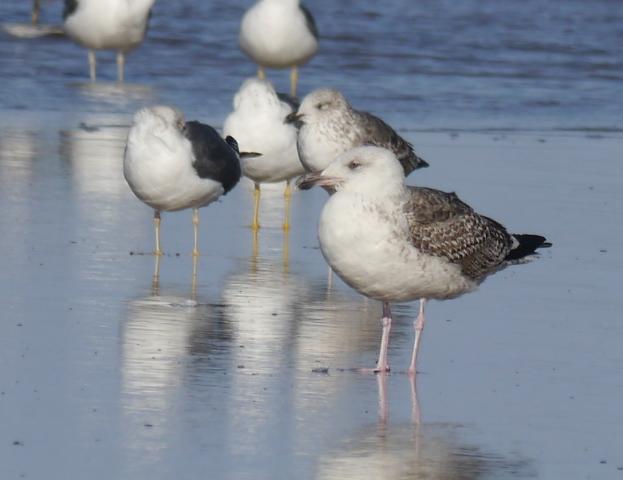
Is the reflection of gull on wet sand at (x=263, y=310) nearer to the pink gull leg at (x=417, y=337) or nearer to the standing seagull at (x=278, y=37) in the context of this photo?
the pink gull leg at (x=417, y=337)

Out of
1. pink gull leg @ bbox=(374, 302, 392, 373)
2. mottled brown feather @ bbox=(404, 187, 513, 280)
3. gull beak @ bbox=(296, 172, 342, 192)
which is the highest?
gull beak @ bbox=(296, 172, 342, 192)

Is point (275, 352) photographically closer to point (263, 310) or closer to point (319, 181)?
point (319, 181)

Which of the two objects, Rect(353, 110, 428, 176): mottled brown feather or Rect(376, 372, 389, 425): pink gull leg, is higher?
Rect(376, 372, 389, 425): pink gull leg

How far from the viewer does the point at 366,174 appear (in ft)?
23.9

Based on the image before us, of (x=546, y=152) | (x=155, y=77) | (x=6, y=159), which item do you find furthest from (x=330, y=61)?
A: (x=6, y=159)

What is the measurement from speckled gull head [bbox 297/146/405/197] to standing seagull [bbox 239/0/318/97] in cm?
1131

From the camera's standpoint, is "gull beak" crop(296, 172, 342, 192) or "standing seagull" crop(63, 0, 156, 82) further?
"standing seagull" crop(63, 0, 156, 82)

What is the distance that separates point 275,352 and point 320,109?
3360 mm

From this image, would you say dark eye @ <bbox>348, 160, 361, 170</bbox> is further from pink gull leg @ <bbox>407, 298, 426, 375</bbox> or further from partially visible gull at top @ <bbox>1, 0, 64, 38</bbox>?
partially visible gull at top @ <bbox>1, 0, 64, 38</bbox>

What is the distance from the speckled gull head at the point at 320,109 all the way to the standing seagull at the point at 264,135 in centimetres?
56

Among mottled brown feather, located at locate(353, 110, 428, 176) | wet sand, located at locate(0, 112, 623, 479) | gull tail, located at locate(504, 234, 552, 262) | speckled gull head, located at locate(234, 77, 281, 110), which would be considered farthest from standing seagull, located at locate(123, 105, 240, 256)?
gull tail, located at locate(504, 234, 552, 262)

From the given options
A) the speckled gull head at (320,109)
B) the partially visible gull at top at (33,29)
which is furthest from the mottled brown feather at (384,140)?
the partially visible gull at top at (33,29)

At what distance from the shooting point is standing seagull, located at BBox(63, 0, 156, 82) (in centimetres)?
1989

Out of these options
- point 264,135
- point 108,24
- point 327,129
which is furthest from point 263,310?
point 108,24
